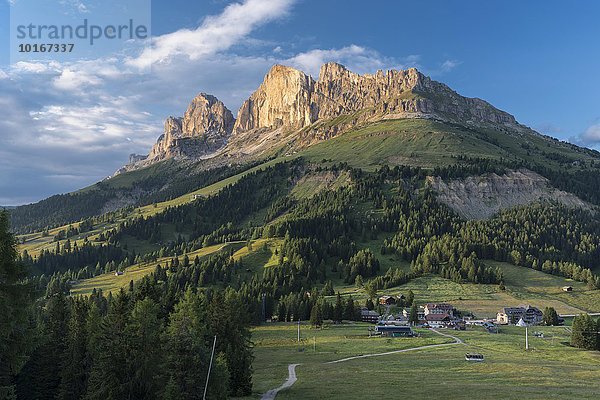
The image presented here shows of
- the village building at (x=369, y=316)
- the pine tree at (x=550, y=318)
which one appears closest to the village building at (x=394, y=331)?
the village building at (x=369, y=316)

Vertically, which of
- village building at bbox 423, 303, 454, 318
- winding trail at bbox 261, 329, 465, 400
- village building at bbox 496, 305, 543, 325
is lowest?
village building at bbox 496, 305, 543, 325

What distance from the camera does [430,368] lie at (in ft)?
236

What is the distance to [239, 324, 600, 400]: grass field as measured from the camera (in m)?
53.9

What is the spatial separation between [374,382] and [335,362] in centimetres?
2111

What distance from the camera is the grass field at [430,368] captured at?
53.9 meters

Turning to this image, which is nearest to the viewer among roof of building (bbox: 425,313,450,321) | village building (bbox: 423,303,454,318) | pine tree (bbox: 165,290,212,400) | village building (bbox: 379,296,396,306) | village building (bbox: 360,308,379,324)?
pine tree (bbox: 165,290,212,400)

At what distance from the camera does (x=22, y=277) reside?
33375 millimetres

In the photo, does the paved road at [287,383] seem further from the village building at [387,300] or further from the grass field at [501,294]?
the grass field at [501,294]

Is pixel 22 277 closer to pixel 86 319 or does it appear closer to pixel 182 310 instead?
pixel 182 310

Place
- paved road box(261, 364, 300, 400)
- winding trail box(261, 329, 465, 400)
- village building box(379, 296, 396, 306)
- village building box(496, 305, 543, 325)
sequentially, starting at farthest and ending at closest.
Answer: village building box(379, 296, 396, 306)
village building box(496, 305, 543, 325)
winding trail box(261, 329, 465, 400)
paved road box(261, 364, 300, 400)

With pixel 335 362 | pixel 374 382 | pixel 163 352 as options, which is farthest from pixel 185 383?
pixel 335 362

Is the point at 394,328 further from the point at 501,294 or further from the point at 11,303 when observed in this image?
the point at 11,303

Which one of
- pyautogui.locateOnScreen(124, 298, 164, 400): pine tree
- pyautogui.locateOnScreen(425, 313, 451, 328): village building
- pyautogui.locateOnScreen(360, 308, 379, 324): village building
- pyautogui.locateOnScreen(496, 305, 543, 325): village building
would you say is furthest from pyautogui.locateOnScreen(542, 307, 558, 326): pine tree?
pyautogui.locateOnScreen(124, 298, 164, 400): pine tree

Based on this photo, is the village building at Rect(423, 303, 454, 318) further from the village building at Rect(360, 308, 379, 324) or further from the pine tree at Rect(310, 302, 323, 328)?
the pine tree at Rect(310, 302, 323, 328)
